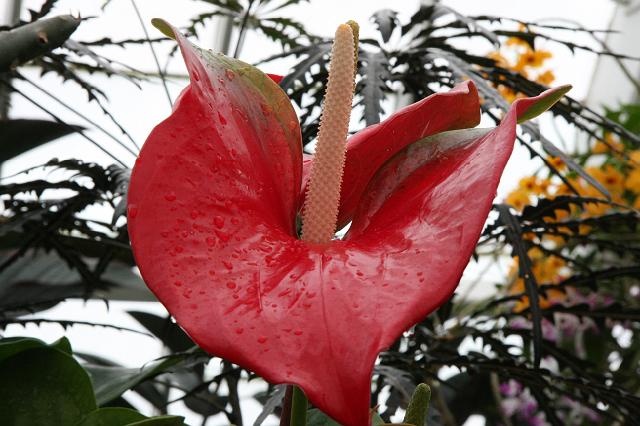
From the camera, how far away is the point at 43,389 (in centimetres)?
22

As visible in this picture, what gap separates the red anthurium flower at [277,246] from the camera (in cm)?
14

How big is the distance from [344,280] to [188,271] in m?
0.03

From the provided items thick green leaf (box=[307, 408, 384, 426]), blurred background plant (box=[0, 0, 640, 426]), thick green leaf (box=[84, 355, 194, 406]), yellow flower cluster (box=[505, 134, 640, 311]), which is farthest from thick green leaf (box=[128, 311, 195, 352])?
yellow flower cluster (box=[505, 134, 640, 311])

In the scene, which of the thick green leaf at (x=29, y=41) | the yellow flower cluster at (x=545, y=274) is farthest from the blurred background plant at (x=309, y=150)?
the yellow flower cluster at (x=545, y=274)

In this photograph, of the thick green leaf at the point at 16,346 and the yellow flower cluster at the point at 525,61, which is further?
the yellow flower cluster at the point at 525,61

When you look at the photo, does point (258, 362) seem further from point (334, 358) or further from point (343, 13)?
point (343, 13)

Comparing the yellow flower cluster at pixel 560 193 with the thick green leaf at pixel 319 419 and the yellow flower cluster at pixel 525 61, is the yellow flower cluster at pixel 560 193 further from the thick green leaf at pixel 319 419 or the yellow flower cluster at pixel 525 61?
the thick green leaf at pixel 319 419

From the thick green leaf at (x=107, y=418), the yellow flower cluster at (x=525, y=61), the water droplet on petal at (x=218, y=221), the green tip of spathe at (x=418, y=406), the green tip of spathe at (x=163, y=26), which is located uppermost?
the yellow flower cluster at (x=525, y=61)

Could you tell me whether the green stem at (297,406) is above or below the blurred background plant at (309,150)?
below

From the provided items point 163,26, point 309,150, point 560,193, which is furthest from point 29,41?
point 560,193

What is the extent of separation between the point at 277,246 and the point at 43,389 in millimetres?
98

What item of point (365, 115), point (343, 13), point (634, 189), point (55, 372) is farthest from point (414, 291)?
point (343, 13)

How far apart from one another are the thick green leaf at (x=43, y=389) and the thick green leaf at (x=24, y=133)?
1.46 ft

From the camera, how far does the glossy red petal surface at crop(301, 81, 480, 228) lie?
0.76 feet
